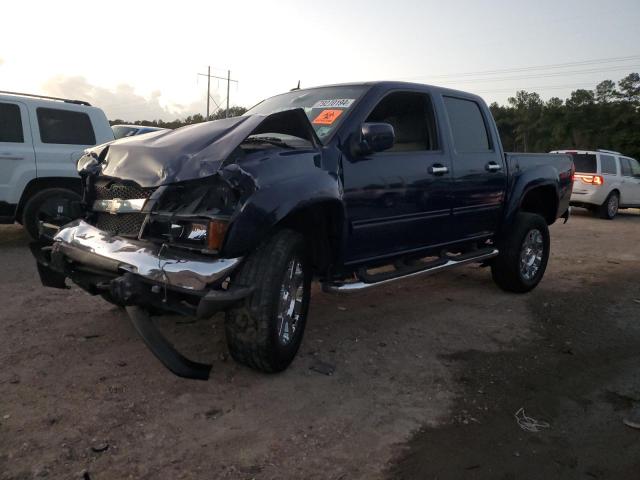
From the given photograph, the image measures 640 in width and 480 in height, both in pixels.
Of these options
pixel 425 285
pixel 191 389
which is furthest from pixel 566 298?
pixel 191 389

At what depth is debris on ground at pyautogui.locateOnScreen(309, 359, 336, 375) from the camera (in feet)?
11.9

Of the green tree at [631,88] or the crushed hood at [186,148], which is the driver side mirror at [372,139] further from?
the green tree at [631,88]

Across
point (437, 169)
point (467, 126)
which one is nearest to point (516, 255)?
point (467, 126)

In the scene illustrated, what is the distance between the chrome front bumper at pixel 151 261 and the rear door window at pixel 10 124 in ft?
15.1

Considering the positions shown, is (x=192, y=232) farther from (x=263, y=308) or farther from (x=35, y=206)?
(x=35, y=206)

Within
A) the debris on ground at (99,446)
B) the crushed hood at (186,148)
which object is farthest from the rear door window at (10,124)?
the debris on ground at (99,446)

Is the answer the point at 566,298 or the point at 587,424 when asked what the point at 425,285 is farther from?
the point at 587,424

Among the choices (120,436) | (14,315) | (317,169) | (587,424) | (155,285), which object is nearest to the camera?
(120,436)

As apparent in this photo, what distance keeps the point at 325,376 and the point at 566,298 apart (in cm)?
355

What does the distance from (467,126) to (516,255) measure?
1461 mm

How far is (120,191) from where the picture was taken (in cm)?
339

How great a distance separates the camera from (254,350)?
3.23 m

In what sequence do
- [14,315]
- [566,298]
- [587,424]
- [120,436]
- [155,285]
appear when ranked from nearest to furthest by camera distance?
[120,436], [155,285], [587,424], [14,315], [566,298]

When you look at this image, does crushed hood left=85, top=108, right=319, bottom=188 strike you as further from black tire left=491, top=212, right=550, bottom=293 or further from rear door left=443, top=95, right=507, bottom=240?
black tire left=491, top=212, right=550, bottom=293
